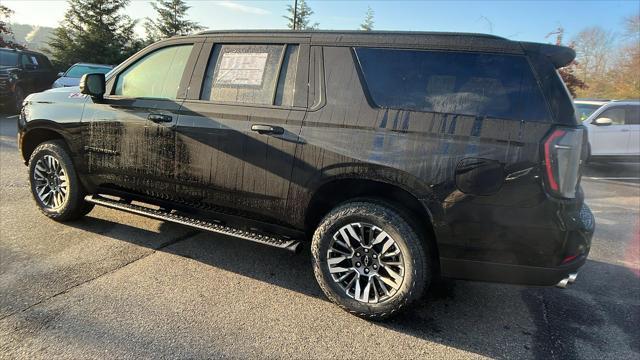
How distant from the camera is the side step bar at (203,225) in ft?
10.5

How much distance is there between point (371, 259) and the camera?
2.97 m

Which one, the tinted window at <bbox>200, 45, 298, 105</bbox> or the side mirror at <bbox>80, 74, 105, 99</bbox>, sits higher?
the tinted window at <bbox>200, 45, 298, 105</bbox>

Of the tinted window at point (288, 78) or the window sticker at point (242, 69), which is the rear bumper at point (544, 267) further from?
the window sticker at point (242, 69)

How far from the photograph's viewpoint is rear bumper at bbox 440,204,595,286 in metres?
2.59

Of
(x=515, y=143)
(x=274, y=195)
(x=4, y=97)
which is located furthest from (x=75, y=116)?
(x=4, y=97)

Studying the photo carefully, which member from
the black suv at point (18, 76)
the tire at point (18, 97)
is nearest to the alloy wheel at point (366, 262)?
the black suv at point (18, 76)

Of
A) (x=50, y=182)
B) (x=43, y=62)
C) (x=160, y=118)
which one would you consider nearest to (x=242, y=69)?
(x=160, y=118)

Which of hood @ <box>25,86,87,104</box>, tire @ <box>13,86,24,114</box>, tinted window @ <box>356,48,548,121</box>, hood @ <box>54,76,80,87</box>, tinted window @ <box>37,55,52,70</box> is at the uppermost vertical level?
tinted window @ <box>356,48,548,121</box>

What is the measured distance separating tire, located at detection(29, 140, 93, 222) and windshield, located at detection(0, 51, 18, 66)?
33.9 ft

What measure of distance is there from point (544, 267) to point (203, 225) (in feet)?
8.06

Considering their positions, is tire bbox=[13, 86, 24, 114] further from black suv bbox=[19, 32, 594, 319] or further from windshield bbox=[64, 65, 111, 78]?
black suv bbox=[19, 32, 594, 319]

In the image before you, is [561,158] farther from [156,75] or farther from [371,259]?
[156,75]

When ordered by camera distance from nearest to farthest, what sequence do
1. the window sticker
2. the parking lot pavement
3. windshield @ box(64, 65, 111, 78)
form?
1. the parking lot pavement
2. the window sticker
3. windshield @ box(64, 65, 111, 78)

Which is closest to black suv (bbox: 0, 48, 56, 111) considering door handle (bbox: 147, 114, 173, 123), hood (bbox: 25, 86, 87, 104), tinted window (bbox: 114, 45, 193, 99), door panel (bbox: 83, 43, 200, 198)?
hood (bbox: 25, 86, 87, 104)
